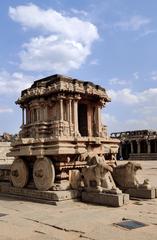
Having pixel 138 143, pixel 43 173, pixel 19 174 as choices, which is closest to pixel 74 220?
pixel 43 173

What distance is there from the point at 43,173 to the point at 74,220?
3571 millimetres

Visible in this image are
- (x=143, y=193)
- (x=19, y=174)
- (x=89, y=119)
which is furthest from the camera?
(x=89, y=119)

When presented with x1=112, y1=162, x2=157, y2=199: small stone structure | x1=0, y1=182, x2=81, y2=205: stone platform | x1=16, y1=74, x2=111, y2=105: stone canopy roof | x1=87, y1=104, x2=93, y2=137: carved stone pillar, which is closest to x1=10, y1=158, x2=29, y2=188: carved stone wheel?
x1=0, y1=182, x2=81, y2=205: stone platform

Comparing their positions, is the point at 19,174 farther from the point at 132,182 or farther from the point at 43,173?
the point at 132,182

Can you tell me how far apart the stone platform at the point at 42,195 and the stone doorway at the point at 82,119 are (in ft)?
19.4

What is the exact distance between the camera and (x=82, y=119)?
17.6m

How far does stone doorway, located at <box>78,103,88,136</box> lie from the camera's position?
1719 centimetres

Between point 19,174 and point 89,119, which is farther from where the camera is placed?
point 89,119

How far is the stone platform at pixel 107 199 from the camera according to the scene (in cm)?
903

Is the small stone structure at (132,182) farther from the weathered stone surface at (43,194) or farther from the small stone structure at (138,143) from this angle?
the small stone structure at (138,143)

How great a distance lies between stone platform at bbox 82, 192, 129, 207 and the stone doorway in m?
7.28

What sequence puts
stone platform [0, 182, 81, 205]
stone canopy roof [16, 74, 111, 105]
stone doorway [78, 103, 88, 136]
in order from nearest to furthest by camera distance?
stone platform [0, 182, 81, 205] → stone canopy roof [16, 74, 111, 105] → stone doorway [78, 103, 88, 136]

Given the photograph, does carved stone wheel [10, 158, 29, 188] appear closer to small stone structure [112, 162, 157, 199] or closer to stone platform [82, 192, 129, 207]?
stone platform [82, 192, 129, 207]

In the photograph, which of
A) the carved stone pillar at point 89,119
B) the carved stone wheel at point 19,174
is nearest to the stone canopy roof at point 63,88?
the carved stone pillar at point 89,119
